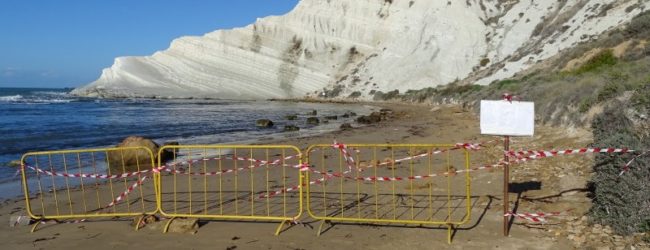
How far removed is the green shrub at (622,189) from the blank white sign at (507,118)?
1115mm

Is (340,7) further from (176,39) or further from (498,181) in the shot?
(498,181)

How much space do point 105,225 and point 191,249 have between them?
6.15 ft

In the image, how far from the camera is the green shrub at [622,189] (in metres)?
5.68

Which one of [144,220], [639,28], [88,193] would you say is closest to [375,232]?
[144,220]

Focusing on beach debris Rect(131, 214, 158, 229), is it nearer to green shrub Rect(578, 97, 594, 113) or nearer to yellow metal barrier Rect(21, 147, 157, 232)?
yellow metal barrier Rect(21, 147, 157, 232)

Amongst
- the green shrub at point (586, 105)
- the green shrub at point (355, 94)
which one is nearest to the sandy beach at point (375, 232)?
the green shrub at point (586, 105)

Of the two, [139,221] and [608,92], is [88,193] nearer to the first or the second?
[139,221]

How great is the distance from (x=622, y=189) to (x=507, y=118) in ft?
4.77

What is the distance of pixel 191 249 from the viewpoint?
6.28m

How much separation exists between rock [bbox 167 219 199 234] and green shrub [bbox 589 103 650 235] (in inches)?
193

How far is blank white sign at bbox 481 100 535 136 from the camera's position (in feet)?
19.6

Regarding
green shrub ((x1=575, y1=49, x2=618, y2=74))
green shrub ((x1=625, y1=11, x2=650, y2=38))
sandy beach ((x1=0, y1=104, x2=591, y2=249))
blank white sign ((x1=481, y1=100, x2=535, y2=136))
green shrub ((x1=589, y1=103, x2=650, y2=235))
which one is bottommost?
sandy beach ((x1=0, y1=104, x2=591, y2=249))

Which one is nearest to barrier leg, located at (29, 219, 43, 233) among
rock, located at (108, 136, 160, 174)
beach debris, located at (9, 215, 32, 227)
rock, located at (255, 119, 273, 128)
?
beach debris, located at (9, 215, 32, 227)

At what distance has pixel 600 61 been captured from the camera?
24.3 meters
